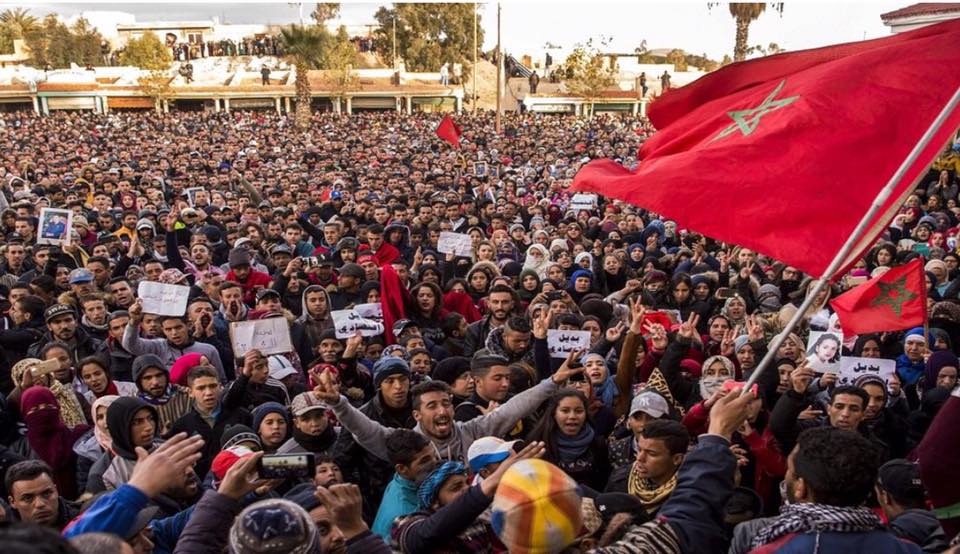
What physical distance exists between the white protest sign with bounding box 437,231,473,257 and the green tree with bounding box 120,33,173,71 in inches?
1955

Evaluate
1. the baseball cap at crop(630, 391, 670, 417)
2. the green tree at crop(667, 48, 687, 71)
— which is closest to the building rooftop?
the baseball cap at crop(630, 391, 670, 417)

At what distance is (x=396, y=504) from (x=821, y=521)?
68.4 inches

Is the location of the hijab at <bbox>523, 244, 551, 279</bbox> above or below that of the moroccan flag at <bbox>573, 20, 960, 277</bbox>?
below

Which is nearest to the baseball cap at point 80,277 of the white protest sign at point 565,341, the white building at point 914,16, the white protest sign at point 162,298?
the white protest sign at point 162,298

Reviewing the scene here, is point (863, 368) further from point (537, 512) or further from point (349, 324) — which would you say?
point (537, 512)

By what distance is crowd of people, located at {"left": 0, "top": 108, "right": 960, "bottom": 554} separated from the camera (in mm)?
2285

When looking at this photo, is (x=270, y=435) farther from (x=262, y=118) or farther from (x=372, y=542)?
(x=262, y=118)

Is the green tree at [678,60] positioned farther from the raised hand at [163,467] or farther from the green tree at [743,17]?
the raised hand at [163,467]

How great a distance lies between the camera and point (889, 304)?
17.2 ft

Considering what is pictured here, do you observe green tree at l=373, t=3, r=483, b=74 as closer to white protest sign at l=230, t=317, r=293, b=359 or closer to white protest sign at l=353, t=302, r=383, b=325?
white protest sign at l=353, t=302, r=383, b=325

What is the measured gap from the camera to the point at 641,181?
12.0 feet

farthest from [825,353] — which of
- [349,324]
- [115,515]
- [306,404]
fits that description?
[115,515]

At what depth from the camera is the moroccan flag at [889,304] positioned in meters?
5.10

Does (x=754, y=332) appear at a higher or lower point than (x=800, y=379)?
lower
